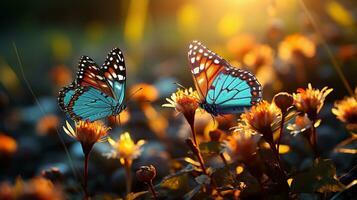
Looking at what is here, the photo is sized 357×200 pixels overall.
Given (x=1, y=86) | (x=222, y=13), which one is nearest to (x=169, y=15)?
(x=222, y=13)

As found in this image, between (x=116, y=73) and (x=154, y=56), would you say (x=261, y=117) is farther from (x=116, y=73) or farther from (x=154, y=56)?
(x=154, y=56)

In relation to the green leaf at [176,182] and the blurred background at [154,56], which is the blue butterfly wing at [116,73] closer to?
the blurred background at [154,56]

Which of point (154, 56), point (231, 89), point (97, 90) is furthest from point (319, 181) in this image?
point (154, 56)

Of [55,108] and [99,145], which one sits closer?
[99,145]

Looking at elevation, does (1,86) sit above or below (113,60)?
below

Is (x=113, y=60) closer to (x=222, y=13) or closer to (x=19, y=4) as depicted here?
(x=222, y=13)

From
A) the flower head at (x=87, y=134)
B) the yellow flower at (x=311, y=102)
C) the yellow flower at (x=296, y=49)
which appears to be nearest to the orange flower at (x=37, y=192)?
the flower head at (x=87, y=134)

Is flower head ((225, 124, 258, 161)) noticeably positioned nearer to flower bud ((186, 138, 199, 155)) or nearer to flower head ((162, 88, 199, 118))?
flower bud ((186, 138, 199, 155))

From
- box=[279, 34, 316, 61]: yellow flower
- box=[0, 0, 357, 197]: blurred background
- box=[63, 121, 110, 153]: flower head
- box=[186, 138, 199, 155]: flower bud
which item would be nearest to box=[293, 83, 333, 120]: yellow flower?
box=[186, 138, 199, 155]: flower bud

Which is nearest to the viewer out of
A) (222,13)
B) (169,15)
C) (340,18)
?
(340,18)
